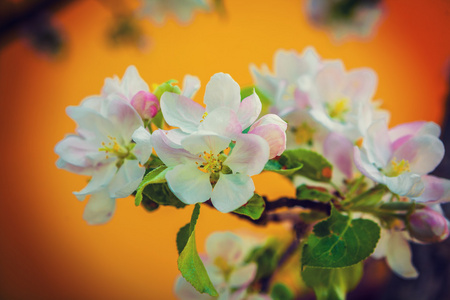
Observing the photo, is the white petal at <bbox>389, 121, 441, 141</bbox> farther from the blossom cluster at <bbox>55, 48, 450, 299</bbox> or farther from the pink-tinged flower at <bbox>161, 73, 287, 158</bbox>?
the pink-tinged flower at <bbox>161, 73, 287, 158</bbox>

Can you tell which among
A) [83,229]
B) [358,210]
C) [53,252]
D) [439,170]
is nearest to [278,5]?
[439,170]

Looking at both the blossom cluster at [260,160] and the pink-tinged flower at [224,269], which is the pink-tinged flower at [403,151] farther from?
the pink-tinged flower at [224,269]

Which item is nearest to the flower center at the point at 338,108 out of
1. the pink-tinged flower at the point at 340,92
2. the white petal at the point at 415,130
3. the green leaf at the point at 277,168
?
the pink-tinged flower at the point at 340,92

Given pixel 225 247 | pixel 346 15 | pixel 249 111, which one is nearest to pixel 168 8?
pixel 346 15

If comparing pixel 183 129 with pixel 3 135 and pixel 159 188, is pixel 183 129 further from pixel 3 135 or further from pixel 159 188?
pixel 3 135

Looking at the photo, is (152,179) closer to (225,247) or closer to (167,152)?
(167,152)
